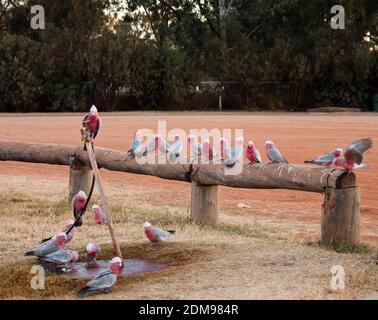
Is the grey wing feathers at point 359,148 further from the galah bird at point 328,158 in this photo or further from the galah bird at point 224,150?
the galah bird at point 224,150

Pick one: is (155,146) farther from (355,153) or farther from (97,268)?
(355,153)

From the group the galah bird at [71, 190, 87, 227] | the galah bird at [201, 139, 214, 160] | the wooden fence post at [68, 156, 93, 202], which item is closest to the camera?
the galah bird at [71, 190, 87, 227]

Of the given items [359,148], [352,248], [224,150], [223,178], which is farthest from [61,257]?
[359,148]

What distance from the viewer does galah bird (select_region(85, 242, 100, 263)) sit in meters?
7.56

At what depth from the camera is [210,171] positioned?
886 cm

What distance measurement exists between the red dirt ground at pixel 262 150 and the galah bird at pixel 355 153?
6.08ft

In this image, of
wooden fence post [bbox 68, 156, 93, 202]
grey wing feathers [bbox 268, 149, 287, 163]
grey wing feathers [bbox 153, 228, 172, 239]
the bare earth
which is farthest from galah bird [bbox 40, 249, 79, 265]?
wooden fence post [bbox 68, 156, 93, 202]

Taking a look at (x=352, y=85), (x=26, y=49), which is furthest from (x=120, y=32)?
(x=352, y=85)

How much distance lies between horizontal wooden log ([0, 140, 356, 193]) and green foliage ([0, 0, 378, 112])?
101ft

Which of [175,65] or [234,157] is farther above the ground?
[175,65]

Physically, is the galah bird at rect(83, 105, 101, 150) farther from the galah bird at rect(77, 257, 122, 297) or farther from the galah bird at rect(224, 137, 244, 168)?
the galah bird at rect(224, 137, 244, 168)

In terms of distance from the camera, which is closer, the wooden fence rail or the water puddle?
the water puddle

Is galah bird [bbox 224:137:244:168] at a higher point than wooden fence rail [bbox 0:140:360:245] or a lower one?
higher

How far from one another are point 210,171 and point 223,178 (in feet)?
0.75
